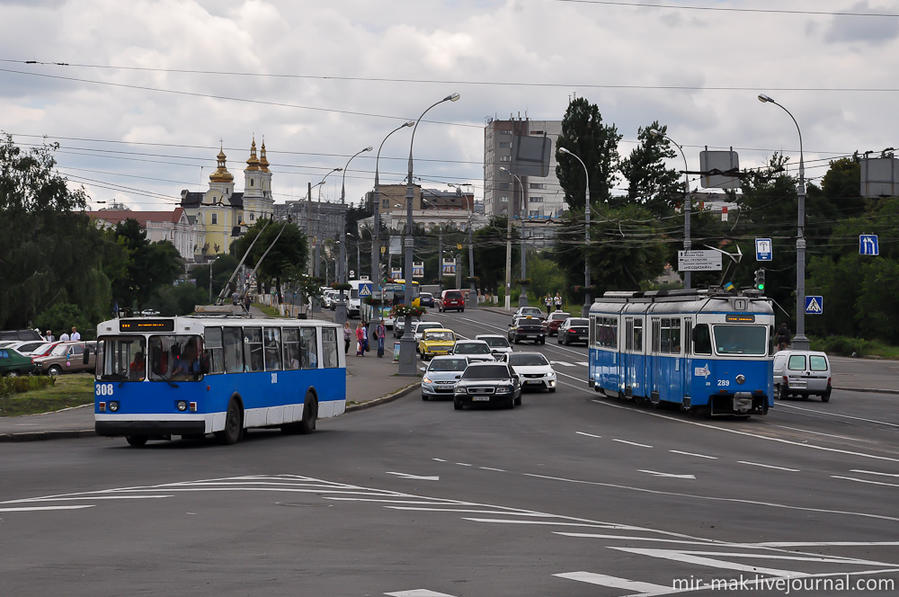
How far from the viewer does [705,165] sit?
52.9 m

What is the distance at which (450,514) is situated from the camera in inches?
536

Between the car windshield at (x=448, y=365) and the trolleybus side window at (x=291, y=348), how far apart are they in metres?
14.5

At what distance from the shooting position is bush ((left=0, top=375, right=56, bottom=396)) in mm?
36487

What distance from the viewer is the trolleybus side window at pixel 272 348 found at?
1043 inches

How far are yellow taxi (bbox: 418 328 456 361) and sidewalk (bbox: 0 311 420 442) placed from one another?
190 cm

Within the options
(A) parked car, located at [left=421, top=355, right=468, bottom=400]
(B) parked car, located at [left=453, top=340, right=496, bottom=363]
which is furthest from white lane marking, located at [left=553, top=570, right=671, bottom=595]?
(B) parked car, located at [left=453, top=340, right=496, bottom=363]

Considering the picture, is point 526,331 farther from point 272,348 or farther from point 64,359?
point 272,348

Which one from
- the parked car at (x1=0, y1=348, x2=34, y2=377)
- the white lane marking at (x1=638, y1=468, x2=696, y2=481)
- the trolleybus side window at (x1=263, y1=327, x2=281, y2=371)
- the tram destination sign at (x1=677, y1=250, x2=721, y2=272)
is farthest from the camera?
the tram destination sign at (x1=677, y1=250, x2=721, y2=272)

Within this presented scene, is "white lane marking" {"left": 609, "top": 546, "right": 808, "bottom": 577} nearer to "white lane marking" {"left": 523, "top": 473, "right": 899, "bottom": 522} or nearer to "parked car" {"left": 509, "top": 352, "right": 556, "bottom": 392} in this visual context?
"white lane marking" {"left": 523, "top": 473, "right": 899, "bottom": 522}

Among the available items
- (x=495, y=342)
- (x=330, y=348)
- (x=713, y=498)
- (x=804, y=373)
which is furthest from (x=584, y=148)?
(x=713, y=498)

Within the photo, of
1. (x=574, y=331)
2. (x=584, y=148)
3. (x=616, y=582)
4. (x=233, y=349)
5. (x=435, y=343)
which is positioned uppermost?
(x=584, y=148)

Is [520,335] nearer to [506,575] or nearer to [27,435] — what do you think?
[27,435]

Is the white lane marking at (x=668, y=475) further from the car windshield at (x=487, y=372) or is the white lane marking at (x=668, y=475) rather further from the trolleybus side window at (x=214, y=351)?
the car windshield at (x=487, y=372)

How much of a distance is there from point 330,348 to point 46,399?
9920 mm
